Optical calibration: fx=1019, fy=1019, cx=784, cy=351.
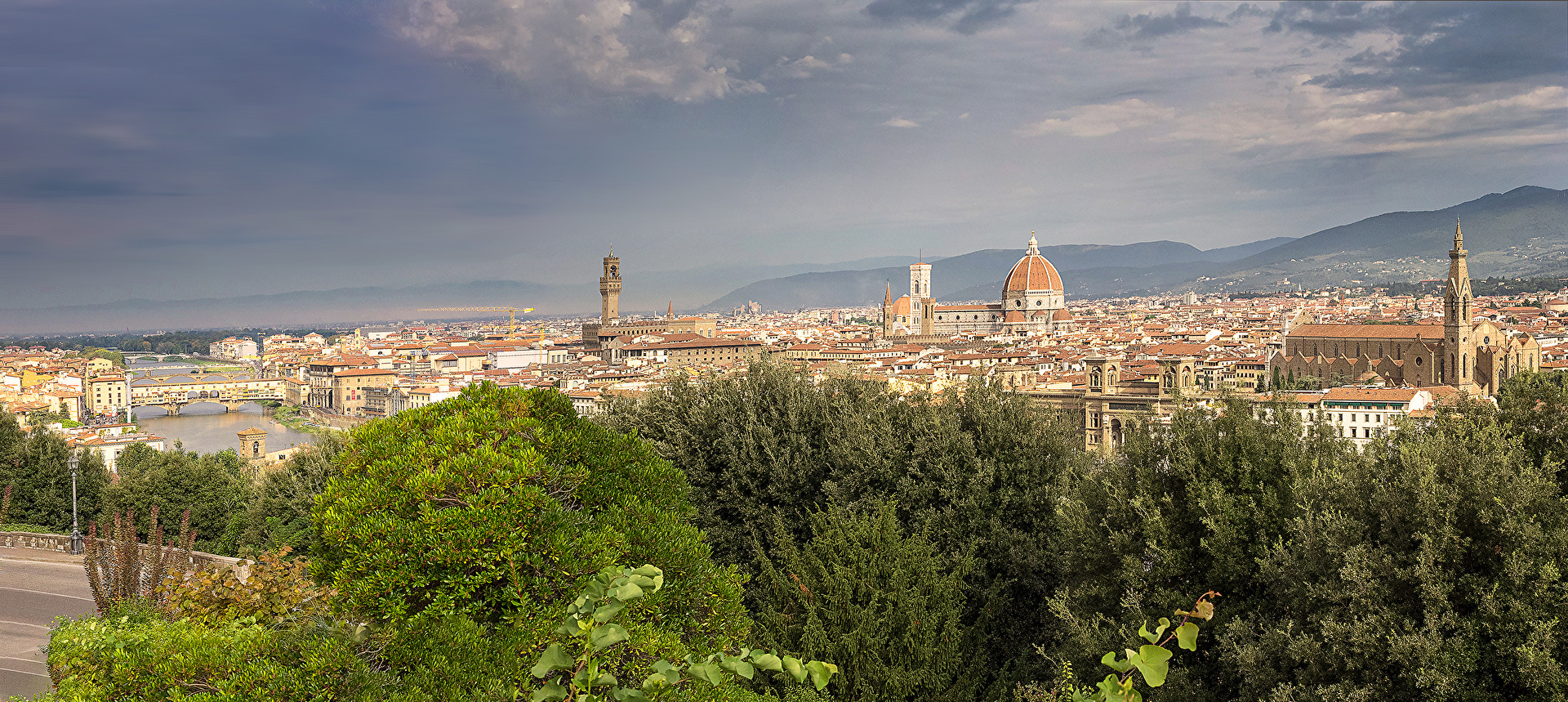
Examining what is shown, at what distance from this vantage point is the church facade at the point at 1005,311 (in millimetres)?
71938

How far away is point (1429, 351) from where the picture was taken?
32406mm

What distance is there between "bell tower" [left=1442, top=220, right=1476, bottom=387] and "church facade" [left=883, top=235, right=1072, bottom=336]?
124 feet

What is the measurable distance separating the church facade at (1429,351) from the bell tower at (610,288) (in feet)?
133

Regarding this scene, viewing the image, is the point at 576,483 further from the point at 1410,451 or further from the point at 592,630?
the point at 1410,451

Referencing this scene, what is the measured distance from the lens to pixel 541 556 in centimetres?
290

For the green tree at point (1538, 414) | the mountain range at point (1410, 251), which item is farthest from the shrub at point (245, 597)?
the mountain range at point (1410, 251)

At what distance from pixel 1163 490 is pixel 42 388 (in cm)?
4664

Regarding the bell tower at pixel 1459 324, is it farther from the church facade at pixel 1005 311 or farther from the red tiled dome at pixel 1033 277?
the red tiled dome at pixel 1033 277

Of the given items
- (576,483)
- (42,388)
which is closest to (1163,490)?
(576,483)

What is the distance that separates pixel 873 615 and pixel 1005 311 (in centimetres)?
7028

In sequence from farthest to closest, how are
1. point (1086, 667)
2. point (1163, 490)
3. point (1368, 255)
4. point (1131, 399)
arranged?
point (1368, 255) < point (1131, 399) < point (1163, 490) < point (1086, 667)

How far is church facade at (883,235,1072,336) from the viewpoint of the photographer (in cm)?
7194

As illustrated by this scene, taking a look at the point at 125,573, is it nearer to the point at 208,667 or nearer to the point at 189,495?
the point at 208,667

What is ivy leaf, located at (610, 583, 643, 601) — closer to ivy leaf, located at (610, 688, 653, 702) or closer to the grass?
ivy leaf, located at (610, 688, 653, 702)
